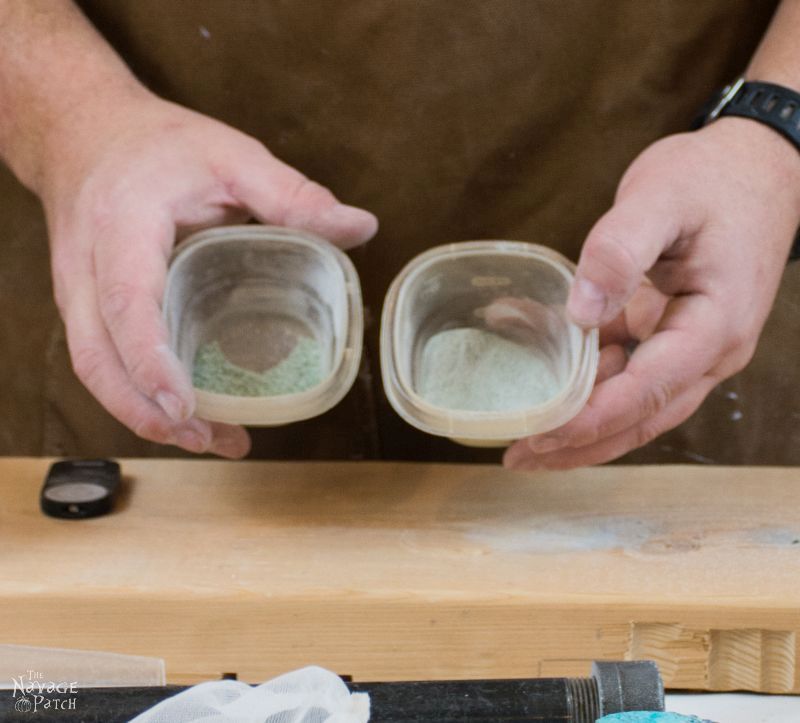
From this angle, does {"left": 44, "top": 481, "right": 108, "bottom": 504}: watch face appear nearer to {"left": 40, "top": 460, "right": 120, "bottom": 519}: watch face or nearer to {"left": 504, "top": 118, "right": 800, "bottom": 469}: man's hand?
{"left": 40, "top": 460, "right": 120, "bottom": 519}: watch face

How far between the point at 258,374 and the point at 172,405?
0.40 feet

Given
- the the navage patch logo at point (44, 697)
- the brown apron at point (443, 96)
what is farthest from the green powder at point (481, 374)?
the the navage patch logo at point (44, 697)

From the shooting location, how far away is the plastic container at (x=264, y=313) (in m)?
0.85

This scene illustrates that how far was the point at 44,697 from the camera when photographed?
1.93ft

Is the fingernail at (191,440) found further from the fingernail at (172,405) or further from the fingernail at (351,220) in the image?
the fingernail at (351,220)

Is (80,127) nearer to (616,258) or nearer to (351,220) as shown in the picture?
(351,220)

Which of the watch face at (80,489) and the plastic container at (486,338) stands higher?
the plastic container at (486,338)

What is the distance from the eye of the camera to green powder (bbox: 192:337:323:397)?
0.85m

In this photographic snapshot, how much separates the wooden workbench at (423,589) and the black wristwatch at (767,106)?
330 mm

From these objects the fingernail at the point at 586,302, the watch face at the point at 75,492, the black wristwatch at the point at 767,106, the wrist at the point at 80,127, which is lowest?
the watch face at the point at 75,492

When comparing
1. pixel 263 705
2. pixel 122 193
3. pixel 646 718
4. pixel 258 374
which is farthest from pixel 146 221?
pixel 646 718

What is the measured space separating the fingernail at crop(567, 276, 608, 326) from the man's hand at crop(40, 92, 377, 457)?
211 mm

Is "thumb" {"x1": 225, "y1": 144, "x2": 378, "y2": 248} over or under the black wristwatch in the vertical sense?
under

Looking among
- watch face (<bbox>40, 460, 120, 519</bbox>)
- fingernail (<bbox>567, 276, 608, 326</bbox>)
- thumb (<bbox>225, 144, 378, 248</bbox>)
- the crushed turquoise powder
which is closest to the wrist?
thumb (<bbox>225, 144, 378, 248</bbox>)
